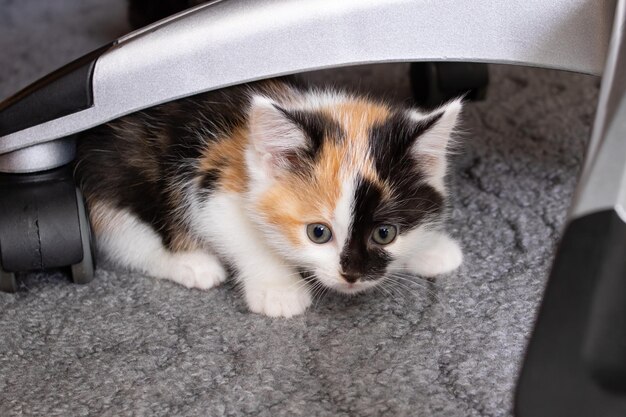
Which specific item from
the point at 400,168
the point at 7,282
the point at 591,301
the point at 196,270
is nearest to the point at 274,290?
the point at 196,270

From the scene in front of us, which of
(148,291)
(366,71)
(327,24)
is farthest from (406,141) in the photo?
(366,71)

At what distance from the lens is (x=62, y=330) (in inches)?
38.0

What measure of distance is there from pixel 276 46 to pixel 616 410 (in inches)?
21.5

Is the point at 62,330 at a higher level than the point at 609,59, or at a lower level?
lower

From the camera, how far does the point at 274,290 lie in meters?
1.00

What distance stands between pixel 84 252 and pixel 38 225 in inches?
2.7

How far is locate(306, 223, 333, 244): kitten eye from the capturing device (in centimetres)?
93

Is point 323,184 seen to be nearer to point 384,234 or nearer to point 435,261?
point 384,234

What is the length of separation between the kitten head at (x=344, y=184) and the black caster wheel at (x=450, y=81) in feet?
1.12

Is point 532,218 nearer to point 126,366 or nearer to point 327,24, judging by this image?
point 327,24

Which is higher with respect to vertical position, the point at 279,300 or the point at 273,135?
the point at 273,135

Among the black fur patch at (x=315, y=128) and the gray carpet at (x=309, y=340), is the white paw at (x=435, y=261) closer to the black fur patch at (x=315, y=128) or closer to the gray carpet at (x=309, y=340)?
the gray carpet at (x=309, y=340)

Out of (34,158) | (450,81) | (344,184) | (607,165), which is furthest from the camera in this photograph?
(450,81)

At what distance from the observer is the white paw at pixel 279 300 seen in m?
0.98
